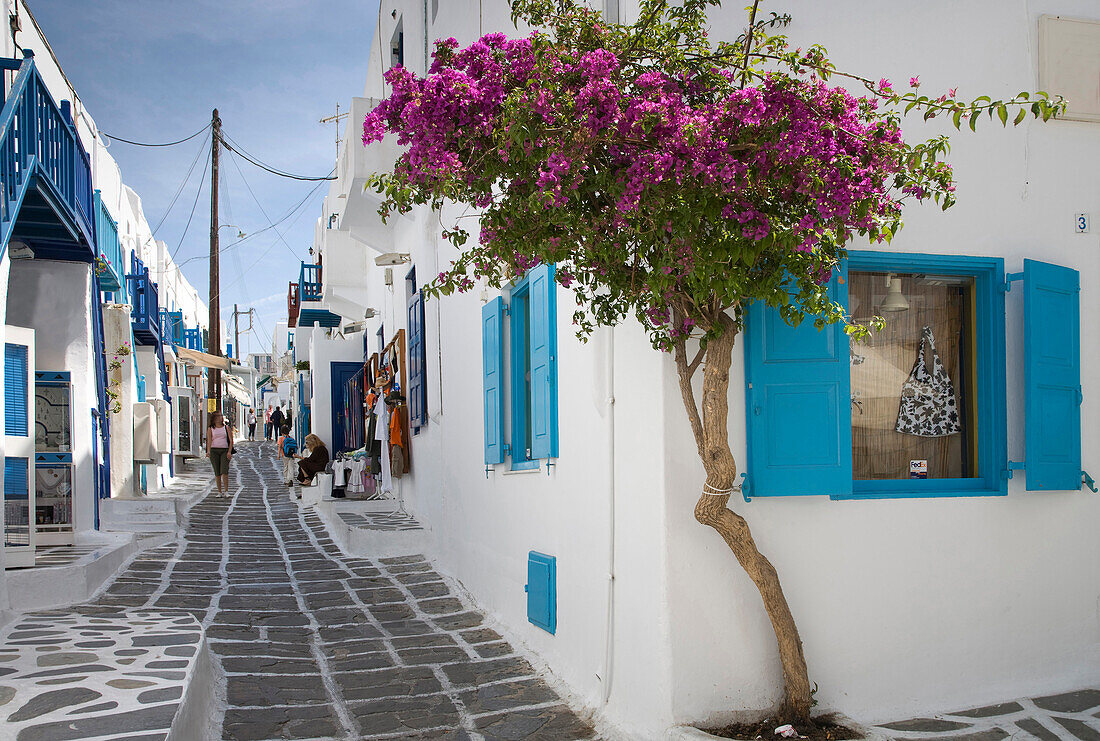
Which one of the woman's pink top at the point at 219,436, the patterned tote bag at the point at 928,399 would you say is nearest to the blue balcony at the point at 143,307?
the woman's pink top at the point at 219,436

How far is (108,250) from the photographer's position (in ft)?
48.1

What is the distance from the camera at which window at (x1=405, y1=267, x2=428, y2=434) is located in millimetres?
10727

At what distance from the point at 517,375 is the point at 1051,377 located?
3.65 m

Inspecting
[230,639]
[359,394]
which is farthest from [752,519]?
[359,394]

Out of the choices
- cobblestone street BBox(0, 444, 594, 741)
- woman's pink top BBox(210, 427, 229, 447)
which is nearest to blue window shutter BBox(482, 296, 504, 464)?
cobblestone street BBox(0, 444, 594, 741)

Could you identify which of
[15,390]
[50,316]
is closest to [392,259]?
[50,316]

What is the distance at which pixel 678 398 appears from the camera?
4.63 m

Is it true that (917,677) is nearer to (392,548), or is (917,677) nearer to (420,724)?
(420,724)

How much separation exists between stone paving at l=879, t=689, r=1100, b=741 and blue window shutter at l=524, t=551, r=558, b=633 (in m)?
2.14

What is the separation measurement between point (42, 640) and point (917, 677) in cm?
535

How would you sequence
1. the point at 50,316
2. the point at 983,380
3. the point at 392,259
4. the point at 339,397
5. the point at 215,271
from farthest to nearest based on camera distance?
the point at 215,271 < the point at 339,397 < the point at 392,259 < the point at 50,316 < the point at 983,380

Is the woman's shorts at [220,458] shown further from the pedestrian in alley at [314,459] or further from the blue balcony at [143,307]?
the blue balcony at [143,307]

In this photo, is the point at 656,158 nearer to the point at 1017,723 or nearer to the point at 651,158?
the point at 651,158

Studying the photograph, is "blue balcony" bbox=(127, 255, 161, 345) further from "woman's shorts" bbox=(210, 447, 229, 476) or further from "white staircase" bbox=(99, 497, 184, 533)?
"white staircase" bbox=(99, 497, 184, 533)
